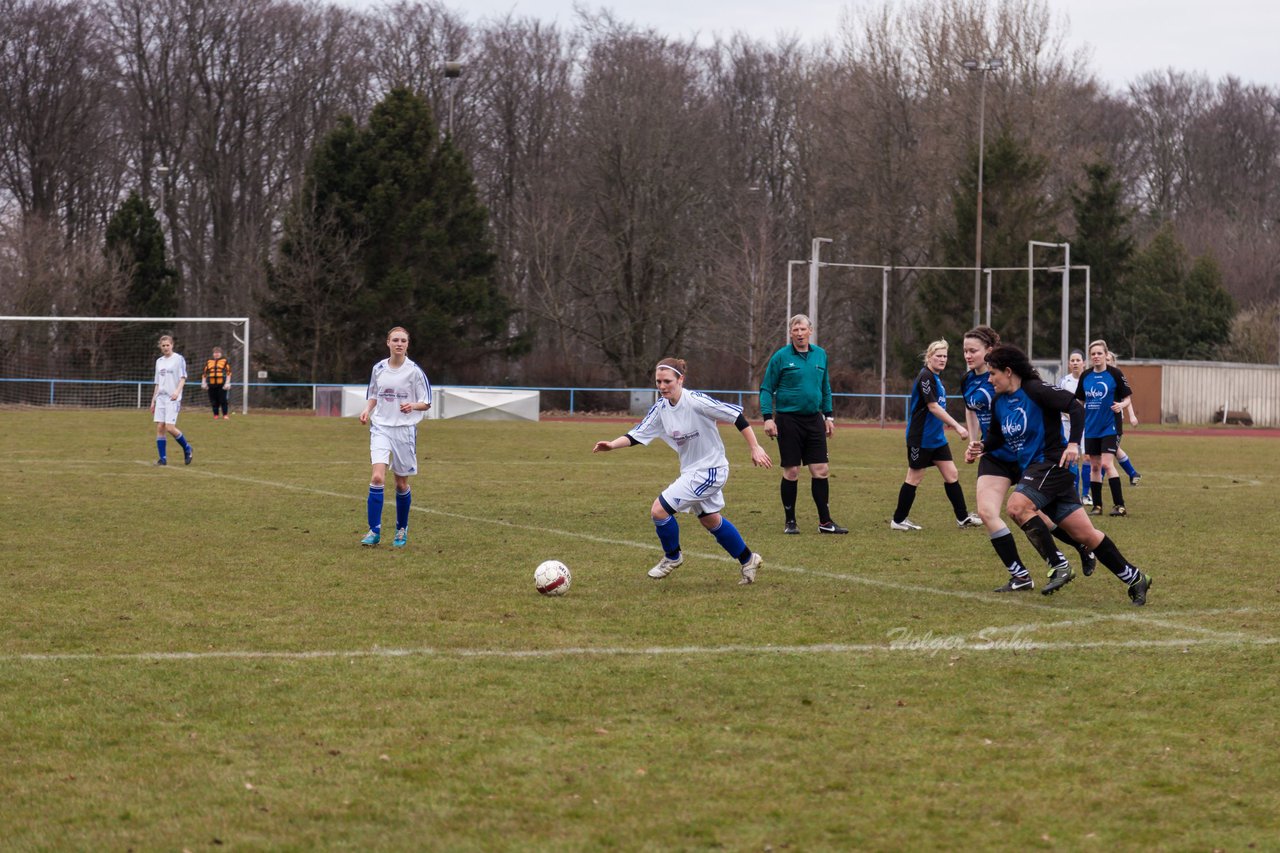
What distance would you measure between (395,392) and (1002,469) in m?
5.22

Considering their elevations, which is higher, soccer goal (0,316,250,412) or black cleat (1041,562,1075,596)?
soccer goal (0,316,250,412)

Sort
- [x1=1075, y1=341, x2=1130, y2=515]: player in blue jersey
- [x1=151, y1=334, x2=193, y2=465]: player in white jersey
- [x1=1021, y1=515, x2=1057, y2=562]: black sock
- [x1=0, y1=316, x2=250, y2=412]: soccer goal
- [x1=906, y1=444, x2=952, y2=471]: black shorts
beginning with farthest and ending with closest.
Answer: [x1=0, y1=316, x2=250, y2=412]: soccer goal, [x1=151, y1=334, x2=193, y2=465]: player in white jersey, [x1=1075, y1=341, x2=1130, y2=515]: player in blue jersey, [x1=906, y1=444, x2=952, y2=471]: black shorts, [x1=1021, y1=515, x2=1057, y2=562]: black sock

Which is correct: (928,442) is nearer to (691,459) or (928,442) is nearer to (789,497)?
(789,497)

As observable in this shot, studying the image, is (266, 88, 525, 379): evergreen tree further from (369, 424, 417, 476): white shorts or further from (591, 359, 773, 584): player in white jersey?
(591, 359, 773, 584): player in white jersey

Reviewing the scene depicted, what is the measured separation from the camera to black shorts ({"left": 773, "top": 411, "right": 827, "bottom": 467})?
13.3 metres

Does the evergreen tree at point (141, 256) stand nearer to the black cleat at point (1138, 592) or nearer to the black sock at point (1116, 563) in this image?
the black sock at point (1116, 563)

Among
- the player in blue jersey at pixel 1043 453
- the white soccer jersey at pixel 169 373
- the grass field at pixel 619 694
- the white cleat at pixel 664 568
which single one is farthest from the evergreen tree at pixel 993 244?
the player in blue jersey at pixel 1043 453

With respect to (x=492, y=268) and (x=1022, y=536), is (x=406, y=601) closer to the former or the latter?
(x=1022, y=536)

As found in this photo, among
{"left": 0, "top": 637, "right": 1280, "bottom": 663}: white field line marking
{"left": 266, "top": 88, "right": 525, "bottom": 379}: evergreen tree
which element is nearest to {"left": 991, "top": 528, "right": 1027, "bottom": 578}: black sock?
{"left": 0, "top": 637, "right": 1280, "bottom": 663}: white field line marking

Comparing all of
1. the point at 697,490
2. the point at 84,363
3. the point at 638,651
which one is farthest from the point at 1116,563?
the point at 84,363

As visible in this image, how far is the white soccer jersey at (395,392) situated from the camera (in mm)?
12305

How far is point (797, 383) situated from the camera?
43.4 feet

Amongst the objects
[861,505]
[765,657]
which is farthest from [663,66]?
[765,657]

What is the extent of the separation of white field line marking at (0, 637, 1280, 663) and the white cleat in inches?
99.3
